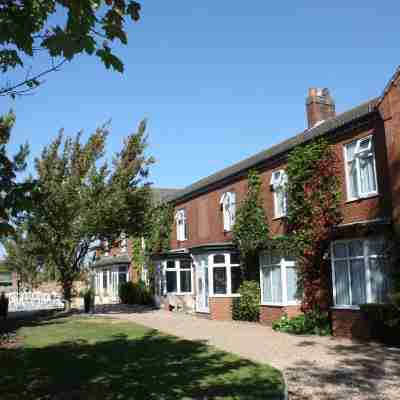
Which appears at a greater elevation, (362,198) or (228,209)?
(228,209)

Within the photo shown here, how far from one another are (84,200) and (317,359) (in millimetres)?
15445

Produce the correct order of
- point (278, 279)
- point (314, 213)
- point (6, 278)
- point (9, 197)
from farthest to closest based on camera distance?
point (6, 278) < point (278, 279) < point (314, 213) < point (9, 197)

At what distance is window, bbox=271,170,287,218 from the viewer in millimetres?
19578

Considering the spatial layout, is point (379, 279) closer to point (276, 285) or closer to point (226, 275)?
point (276, 285)

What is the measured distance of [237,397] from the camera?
26.5ft

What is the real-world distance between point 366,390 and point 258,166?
13.6 metres

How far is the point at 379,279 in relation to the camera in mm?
14672

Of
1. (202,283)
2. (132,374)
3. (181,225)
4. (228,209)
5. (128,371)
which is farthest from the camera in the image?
(181,225)

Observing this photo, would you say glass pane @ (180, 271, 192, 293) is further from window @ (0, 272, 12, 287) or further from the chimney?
window @ (0, 272, 12, 287)

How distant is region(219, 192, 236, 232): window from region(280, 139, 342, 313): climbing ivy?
6.58 metres

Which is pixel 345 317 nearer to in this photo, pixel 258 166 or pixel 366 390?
pixel 366 390

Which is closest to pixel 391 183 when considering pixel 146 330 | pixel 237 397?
pixel 237 397

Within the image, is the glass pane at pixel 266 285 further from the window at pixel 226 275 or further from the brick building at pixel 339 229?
the window at pixel 226 275

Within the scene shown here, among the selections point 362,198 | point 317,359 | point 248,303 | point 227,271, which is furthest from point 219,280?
point 317,359
